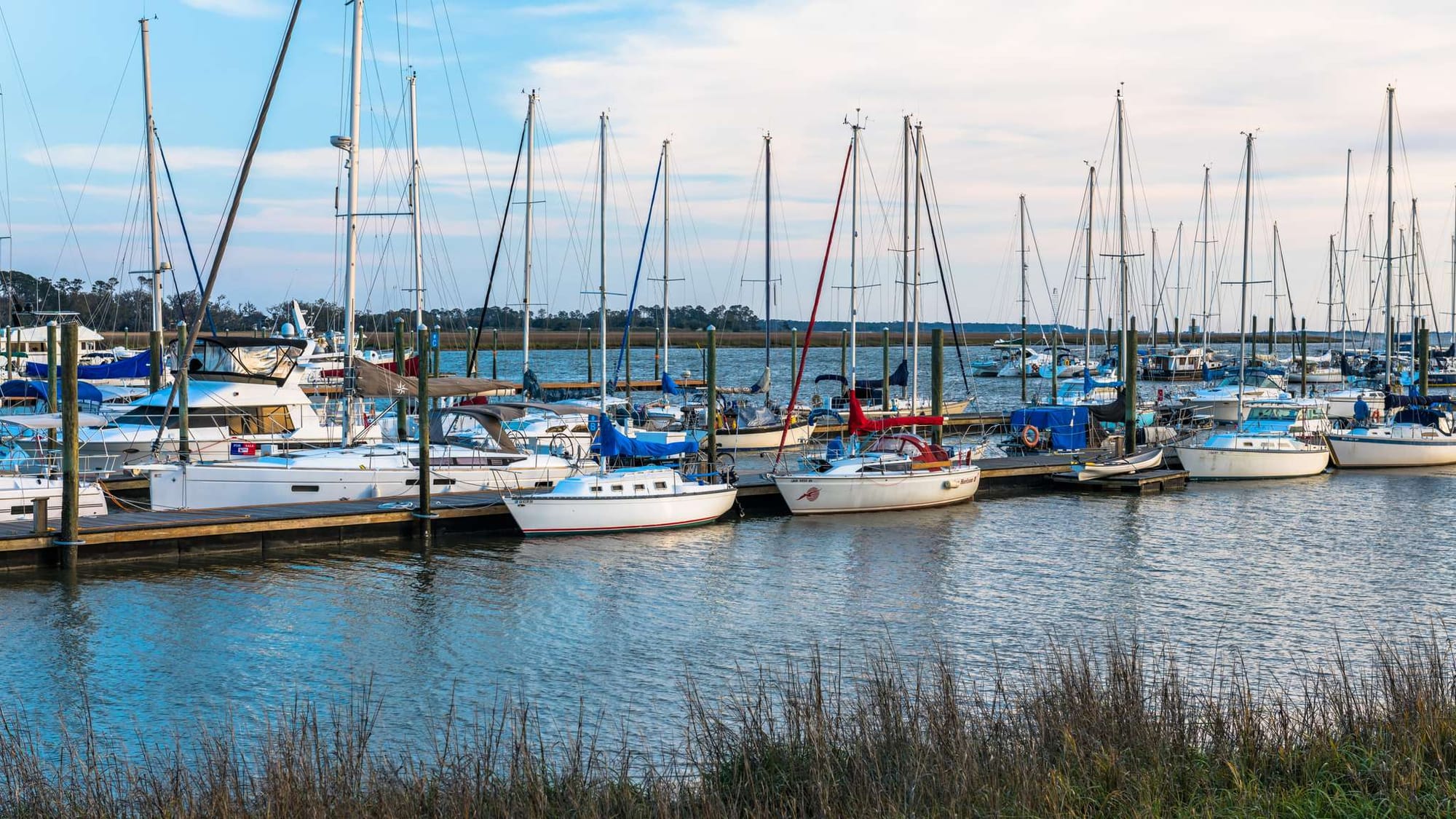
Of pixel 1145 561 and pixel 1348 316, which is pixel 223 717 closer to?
pixel 1145 561

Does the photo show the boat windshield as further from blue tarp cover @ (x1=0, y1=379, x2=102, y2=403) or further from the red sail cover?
the red sail cover

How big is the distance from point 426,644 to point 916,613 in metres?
7.71

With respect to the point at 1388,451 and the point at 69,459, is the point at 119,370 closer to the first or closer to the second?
the point at 69,459

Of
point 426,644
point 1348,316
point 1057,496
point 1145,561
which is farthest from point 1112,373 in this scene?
point 426,644

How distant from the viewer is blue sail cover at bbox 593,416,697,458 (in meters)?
30.1

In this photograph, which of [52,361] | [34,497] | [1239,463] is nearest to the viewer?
[34,497]

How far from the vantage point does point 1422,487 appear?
124 ft

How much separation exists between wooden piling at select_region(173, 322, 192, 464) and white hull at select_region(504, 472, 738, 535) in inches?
299

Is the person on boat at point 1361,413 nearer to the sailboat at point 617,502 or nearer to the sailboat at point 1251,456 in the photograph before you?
the sailboat at point 1251,456

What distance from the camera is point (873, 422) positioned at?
33219 mm

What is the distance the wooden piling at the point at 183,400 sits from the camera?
28.3 meters

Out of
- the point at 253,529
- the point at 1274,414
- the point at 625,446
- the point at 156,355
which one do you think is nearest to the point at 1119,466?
the point at 1274,414

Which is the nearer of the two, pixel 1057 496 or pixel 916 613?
pixel 916 613

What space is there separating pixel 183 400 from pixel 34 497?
491 cm
